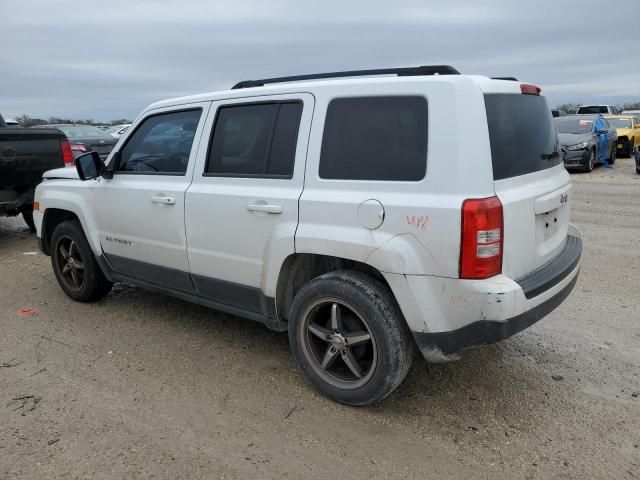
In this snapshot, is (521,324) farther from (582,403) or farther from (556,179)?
(556,179)

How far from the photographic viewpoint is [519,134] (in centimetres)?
312

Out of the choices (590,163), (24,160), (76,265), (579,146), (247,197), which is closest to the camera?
(247,197)

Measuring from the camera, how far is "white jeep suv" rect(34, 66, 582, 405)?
279 cm

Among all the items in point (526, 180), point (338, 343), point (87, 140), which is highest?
point (526, 180)

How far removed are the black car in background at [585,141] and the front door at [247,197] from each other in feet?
40.9

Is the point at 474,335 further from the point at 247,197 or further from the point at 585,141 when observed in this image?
the point at 585,141

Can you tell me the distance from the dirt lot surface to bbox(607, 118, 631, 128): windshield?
59.2 feet

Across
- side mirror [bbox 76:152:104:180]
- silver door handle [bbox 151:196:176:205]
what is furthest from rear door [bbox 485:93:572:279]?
side mirror [bbox 76:152:104:180]

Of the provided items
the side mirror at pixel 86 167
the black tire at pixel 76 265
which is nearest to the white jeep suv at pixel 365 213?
the side mirror at pixel 86 167

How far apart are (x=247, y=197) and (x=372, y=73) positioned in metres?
1.10

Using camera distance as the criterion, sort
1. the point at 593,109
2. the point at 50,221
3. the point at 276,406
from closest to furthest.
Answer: the point at 276,406 < the point at 50,221 < the point at 593,109

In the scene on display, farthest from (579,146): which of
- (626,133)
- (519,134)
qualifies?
(519,134)

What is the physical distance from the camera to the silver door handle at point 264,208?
334 centimetres

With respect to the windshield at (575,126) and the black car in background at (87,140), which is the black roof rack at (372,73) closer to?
the black car in background at (87,140)
